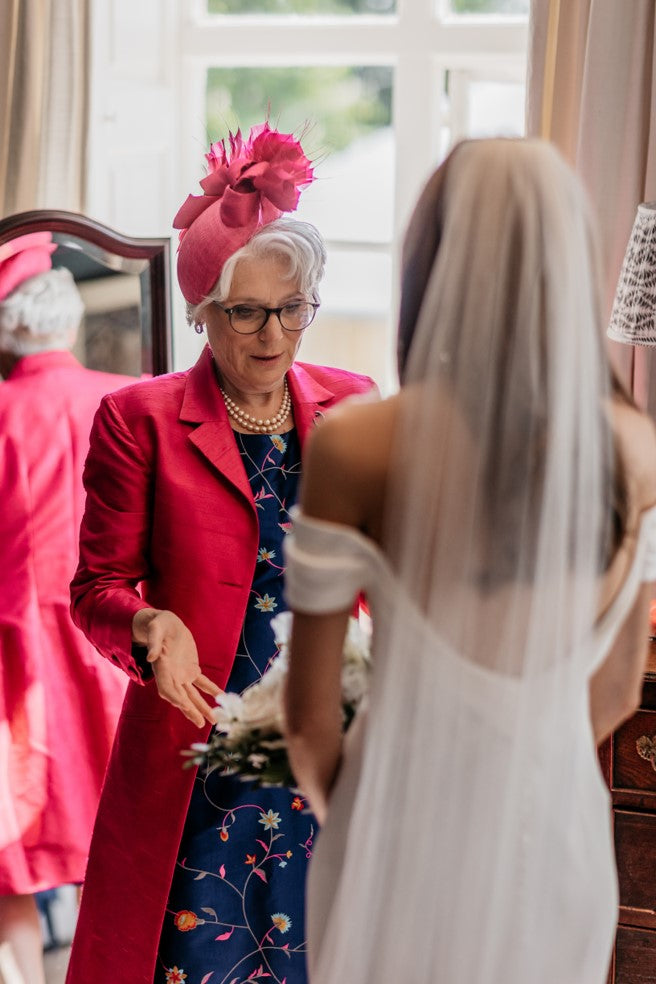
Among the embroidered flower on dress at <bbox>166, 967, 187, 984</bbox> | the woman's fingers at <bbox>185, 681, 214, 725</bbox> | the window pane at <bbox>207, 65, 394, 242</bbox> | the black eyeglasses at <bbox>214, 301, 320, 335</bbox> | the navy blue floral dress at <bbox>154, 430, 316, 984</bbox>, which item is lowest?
the embroidered flower on dress at <bbox>166, 967, 187, 984</bbox>

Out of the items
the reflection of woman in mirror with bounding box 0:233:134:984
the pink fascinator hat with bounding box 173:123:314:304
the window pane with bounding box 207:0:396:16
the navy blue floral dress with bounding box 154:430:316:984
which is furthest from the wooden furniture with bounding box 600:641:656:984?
the window pane with bounding box 207:0:396:16

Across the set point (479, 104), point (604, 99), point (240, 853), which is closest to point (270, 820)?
point (240, 853)

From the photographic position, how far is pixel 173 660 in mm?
1548

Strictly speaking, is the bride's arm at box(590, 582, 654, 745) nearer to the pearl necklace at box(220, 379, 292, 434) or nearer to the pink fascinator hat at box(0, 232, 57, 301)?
the pearl necklace at box(220, 379, 292, 434)

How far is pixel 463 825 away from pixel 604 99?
68.2 inches

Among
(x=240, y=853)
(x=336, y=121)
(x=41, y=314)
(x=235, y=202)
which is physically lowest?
(x=240, y=853)

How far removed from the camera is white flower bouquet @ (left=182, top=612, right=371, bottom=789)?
4.05 feet

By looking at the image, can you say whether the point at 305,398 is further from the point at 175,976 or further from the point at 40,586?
the point at 40,586

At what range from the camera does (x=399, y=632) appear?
1.08 m

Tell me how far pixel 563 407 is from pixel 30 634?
5.79ft

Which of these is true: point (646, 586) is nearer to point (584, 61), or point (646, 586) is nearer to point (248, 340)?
point (248, 340)

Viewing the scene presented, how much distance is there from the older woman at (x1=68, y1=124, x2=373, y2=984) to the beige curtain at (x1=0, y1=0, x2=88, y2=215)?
3.99 ft

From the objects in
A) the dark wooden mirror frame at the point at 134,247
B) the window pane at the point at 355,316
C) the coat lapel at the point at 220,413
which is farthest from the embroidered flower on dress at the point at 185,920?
the window pane at the point at 355,316

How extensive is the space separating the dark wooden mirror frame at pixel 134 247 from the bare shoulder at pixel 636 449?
5.05 feet
